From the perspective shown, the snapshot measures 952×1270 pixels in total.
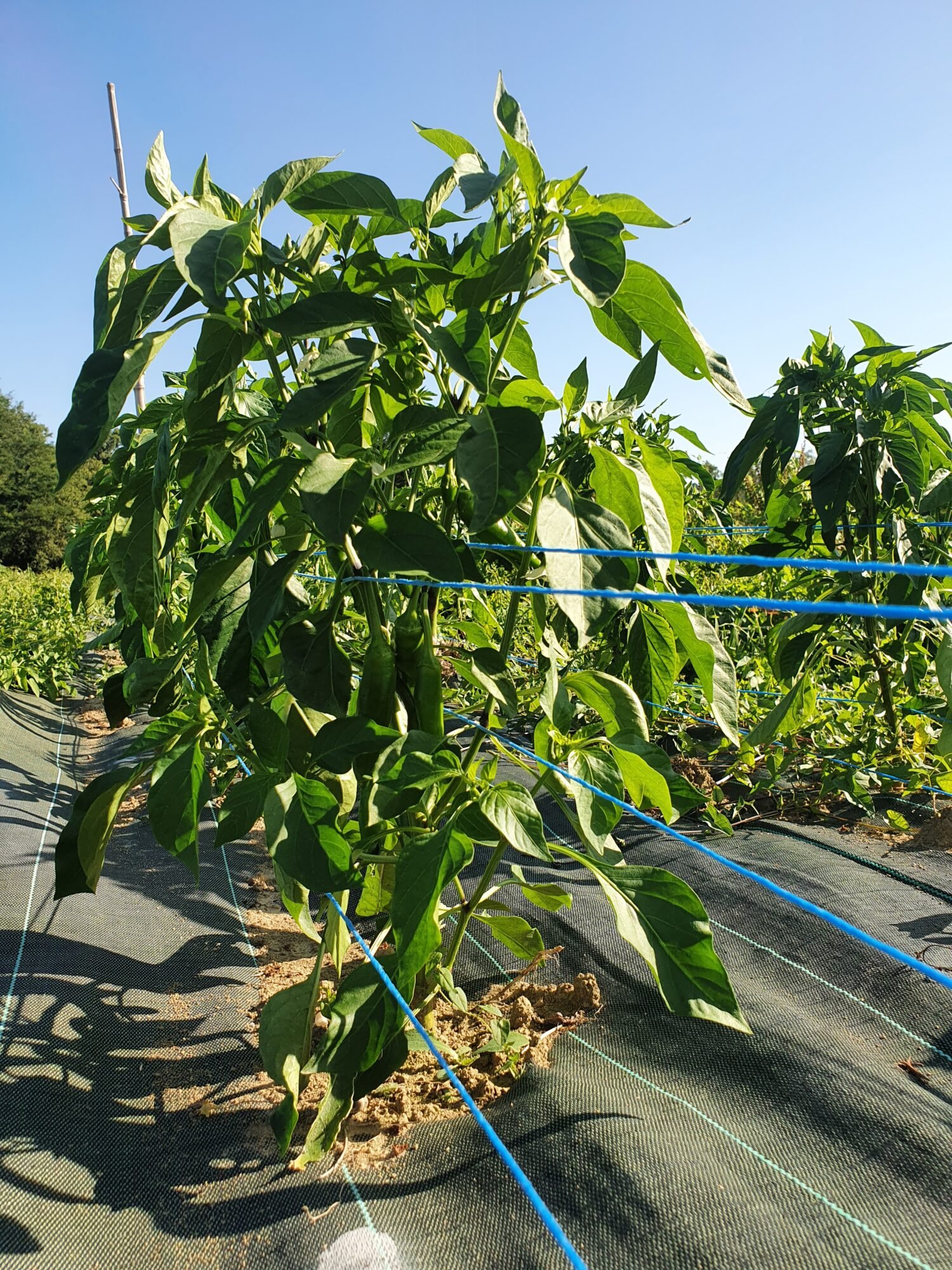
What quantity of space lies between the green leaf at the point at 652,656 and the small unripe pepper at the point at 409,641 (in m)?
0.35

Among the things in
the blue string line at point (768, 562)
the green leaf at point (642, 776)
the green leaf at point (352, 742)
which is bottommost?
the green leaf at point (352, 742)

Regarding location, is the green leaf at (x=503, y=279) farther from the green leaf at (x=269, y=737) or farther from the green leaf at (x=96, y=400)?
the green leaf at (x=269, y=737)

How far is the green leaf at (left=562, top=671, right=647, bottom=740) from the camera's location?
4.19 feet

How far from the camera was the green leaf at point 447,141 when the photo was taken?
114 centimetres

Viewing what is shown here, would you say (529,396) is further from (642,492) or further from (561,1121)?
(561,1121)

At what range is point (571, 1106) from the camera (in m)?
1.49

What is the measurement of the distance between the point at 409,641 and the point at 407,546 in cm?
26

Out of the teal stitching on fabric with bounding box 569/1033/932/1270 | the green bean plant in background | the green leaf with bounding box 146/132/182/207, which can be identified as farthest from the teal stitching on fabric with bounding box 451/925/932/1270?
the green bean plant in background

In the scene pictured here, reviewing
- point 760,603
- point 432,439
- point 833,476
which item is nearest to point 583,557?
point 432,439

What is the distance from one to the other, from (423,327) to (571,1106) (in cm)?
129

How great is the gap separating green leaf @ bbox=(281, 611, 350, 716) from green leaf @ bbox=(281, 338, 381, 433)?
31 cm

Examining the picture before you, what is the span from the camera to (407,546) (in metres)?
1.10

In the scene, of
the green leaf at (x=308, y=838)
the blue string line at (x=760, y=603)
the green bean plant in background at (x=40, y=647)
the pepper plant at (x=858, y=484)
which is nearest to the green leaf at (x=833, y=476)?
the pepper plant at (x=858, y=484)

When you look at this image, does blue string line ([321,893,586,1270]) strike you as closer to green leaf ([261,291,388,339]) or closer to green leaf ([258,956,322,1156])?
green leaf ([258,956,322,1156])
